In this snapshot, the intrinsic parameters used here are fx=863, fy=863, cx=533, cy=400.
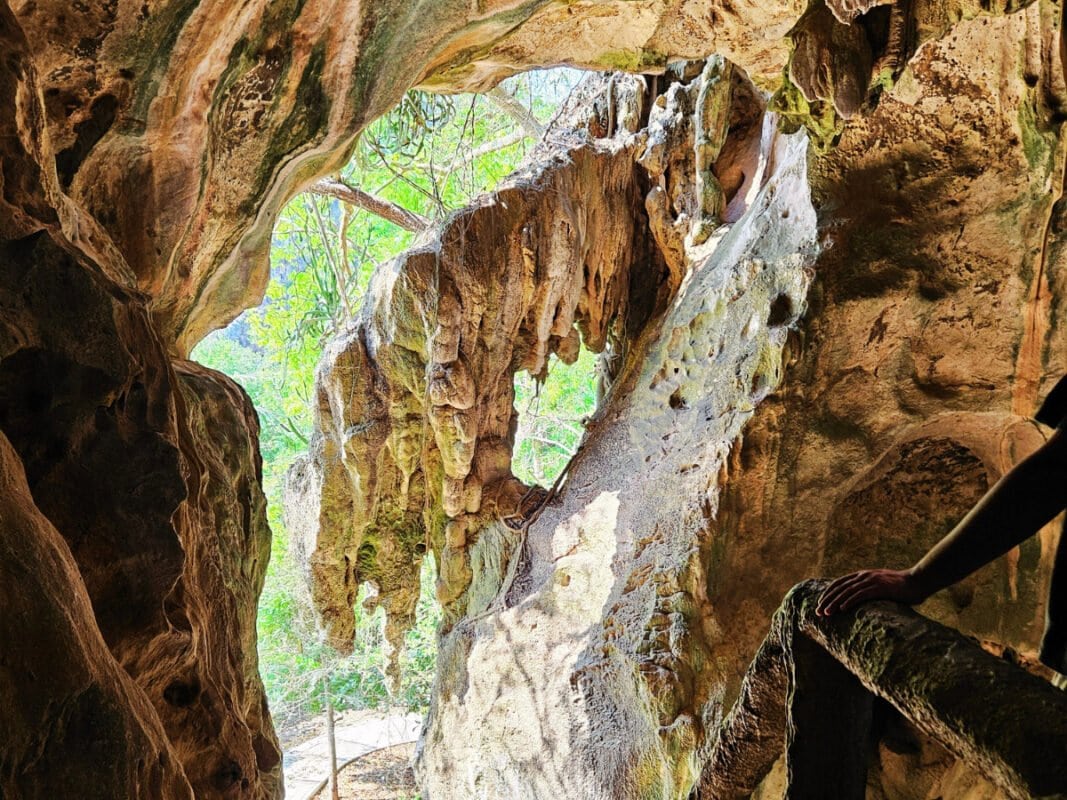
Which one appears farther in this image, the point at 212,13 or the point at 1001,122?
the point at 1001,122

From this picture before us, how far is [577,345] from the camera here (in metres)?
6.04

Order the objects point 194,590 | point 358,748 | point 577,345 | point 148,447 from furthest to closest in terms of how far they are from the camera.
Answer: point 358,748 → point 577,345 → point 194,590 → point 148,447

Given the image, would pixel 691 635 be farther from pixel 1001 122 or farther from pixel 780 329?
pixel 1001 122

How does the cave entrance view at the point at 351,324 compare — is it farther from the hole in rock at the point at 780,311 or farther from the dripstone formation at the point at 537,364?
the hole in rock at the point at 780,311

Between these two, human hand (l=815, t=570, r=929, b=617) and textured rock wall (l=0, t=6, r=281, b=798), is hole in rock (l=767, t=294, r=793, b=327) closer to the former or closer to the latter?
human hand (l=815, t=570, r=929, b=617)

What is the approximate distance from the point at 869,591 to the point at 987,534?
251 millimetres

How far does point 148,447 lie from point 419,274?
3.34 m

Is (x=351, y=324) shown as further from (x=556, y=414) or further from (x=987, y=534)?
(x=556, y=414)

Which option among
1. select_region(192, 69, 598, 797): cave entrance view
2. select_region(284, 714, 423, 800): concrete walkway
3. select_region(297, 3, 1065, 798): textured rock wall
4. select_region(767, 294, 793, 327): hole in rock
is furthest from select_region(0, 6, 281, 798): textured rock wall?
select_region(284, 714, 423, 800): concrete walkway

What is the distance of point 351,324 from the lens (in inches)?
225

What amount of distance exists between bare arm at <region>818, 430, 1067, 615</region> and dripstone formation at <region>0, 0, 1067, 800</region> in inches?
11.4

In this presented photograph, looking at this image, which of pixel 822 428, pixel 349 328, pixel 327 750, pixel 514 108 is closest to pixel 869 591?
pixel 822 428

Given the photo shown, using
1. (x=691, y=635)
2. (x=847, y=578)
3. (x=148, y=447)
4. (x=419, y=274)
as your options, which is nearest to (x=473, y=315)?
(x=419, y=274)

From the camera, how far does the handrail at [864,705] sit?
1242 millimetres
